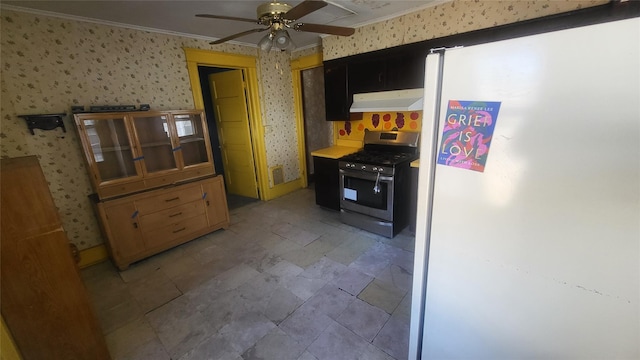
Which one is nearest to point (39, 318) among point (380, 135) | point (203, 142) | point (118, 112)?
point (118, 112)

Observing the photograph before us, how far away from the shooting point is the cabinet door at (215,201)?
3105 millimetres

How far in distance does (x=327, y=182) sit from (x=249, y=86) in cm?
199

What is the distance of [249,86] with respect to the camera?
3.97m

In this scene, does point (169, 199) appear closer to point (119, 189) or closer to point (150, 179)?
point (150, 179)

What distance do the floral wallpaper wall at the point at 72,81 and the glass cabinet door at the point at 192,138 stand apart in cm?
39

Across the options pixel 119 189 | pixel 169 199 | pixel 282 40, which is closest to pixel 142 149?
pixel 119 189

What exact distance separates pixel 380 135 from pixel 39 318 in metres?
3.45

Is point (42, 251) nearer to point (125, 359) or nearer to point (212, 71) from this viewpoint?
point (125, 359)

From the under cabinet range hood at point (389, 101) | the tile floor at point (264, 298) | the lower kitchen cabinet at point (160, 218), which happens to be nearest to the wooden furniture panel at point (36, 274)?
the tile floor at point (264, 298)

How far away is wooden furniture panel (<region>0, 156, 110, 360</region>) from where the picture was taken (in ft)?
3.96

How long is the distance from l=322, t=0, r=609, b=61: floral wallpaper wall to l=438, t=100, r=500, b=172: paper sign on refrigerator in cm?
222

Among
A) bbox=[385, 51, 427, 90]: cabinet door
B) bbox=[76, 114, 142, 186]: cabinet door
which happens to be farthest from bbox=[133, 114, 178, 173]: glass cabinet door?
bbox=[385, 51, 427, 90]: cabinet door

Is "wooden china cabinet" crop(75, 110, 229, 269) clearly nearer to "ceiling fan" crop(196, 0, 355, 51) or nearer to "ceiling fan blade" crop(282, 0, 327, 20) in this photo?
"ceiling fan" crop(196, 0, 355, 51)

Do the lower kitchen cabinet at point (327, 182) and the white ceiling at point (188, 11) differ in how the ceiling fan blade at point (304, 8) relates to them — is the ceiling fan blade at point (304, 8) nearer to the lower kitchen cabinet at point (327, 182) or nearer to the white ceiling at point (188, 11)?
the white ceiling at point (188, 11)
